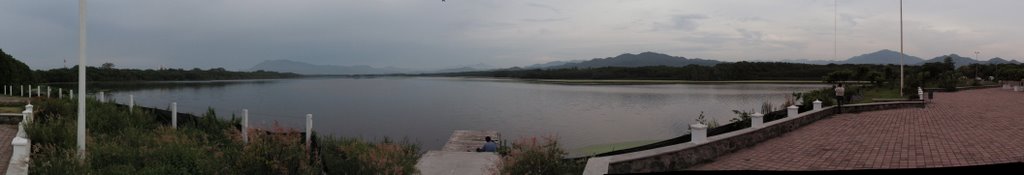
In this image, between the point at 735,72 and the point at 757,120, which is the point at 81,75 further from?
the point at 735,72

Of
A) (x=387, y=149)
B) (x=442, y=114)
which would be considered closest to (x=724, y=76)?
(x=442, y=114)

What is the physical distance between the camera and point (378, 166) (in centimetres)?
473

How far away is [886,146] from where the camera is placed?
27.0 ft

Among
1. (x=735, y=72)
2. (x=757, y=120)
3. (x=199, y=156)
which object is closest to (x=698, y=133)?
(x=757, y=120)

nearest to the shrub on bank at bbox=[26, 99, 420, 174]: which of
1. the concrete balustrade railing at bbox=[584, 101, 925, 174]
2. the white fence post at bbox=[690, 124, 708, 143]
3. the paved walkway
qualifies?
the concrete balustrade railing at bbox=[584, 101, 925, 174]

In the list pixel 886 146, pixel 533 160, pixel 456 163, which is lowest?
pixel 456 163

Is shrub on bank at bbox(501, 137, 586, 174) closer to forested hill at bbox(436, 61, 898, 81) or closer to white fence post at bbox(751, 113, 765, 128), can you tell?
white fence post at bbox(751, 113, 765, 128)

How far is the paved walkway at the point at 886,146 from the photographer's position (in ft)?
22.7

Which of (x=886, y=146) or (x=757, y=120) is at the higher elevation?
(x=757, y=120)

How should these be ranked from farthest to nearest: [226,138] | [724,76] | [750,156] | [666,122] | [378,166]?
[724,76]
[666,122]
[226,138]
[750,156]
[378,166]

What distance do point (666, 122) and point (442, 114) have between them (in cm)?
1101

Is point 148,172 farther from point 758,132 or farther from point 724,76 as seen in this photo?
point 724,76

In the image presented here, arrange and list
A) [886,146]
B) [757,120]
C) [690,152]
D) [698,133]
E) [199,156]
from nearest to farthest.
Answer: [199,156] < [690,152] < [698,133] < [886,146] < [757,120]

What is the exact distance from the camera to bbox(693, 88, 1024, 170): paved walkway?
6.93m
